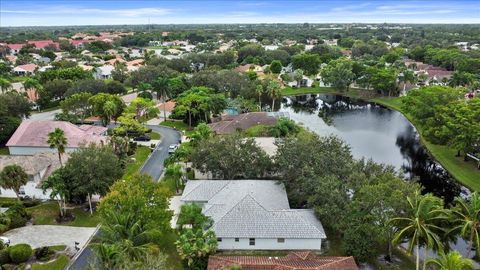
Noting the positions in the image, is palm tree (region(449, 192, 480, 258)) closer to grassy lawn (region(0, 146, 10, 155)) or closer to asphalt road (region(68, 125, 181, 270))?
asphalt road (region(68, 125, 181, 270))

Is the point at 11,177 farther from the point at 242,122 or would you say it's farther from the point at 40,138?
the point at 242,122

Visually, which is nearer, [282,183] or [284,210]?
[284,210]

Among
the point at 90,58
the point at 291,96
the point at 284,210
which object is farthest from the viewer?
the point at 90,58

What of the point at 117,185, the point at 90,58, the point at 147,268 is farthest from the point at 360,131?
the point at 90,58

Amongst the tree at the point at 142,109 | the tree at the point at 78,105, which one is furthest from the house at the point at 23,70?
the tree at the point at 142,109

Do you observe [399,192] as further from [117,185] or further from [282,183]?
[117,185]

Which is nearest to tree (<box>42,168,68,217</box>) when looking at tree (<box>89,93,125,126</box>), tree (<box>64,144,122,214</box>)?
tree (<box>64,144,122,214</box>)

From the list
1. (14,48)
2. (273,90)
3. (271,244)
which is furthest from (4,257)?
(14,48)
